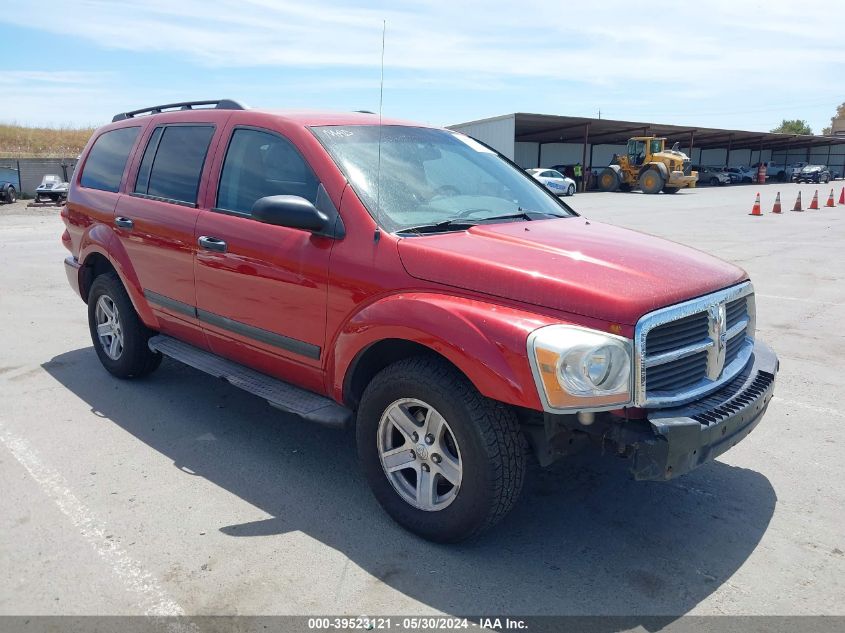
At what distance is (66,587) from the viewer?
9.47 feet

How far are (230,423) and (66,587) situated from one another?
1.81 meters

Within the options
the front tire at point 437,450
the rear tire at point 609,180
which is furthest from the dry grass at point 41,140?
the front tire at point 437,450

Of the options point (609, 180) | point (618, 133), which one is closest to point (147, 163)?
point (609, 180)

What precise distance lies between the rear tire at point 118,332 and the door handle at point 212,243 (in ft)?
4.20

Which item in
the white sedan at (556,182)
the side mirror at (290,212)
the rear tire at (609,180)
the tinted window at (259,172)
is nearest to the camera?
the side mirror at (290,212)

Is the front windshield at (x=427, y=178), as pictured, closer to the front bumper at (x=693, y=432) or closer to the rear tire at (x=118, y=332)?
the front bumper at (x=693, y=432)

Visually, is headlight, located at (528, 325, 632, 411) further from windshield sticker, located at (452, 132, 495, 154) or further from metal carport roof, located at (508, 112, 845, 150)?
metal carport roof, located at (508, 112, 845, 150)

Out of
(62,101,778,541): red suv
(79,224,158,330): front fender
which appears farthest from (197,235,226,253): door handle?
(79,224,158,330): front fender

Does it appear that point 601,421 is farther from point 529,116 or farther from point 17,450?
point 529,116

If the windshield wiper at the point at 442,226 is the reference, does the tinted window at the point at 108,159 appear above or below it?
above

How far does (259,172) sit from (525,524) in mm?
2466

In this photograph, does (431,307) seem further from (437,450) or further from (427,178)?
(427,178)

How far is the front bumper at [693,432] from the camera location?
2.68m

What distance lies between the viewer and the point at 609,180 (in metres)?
38.0
